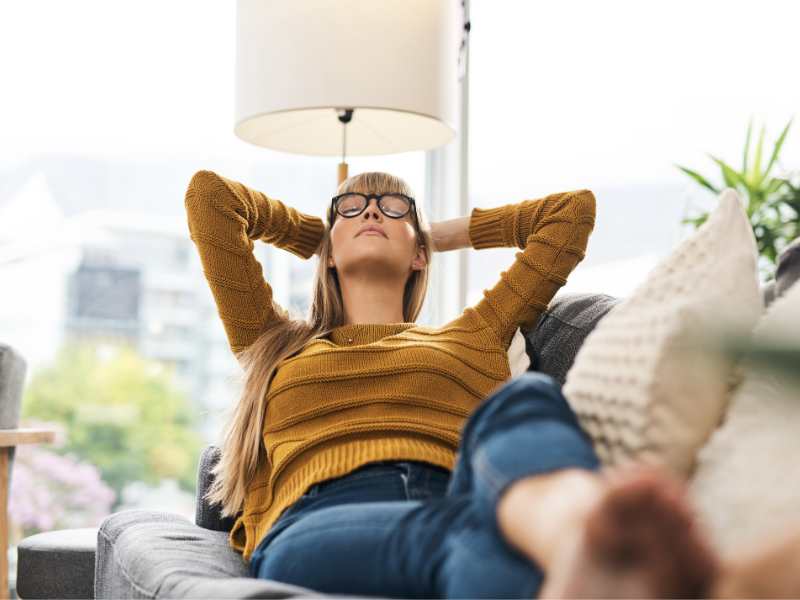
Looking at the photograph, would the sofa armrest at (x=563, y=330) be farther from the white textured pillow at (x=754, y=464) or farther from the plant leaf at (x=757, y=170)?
the plant leaf at (x=757, y=170)

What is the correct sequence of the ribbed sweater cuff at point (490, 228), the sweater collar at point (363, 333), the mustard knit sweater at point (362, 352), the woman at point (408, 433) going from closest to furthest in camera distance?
1. the woman at point (408, 433)
2. the mustard knit sweater at point (362, 352)
3. the sweater collar at point (363, 333)
4. the ribbed sweater cuff at point (490, 228)

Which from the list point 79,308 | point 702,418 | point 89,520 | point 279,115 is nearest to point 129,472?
point 89,520

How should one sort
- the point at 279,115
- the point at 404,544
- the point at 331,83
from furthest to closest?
the point at 279,115 → the point at 331,83 → the point at 404,544

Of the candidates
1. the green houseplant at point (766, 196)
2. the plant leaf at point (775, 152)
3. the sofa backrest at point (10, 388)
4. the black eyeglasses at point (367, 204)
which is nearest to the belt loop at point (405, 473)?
the black eyeglasses at point (367, 204)

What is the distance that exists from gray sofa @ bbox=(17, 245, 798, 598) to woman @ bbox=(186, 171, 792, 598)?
0.06m

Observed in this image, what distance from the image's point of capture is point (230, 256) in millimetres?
1889

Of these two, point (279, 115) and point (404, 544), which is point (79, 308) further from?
point (404, 544)

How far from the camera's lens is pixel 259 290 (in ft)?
6.27

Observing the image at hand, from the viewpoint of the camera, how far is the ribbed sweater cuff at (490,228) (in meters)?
2.08

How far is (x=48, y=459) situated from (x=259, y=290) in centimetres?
160

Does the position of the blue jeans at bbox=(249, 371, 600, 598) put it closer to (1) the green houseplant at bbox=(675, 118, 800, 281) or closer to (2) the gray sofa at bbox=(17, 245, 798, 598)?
(2) the gray sofa at bbox=(17, 245, 798, 598)

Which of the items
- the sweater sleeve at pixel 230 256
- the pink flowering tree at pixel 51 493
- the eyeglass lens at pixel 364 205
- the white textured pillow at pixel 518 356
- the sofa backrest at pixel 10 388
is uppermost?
the eyeglass lens at pixel 364 205

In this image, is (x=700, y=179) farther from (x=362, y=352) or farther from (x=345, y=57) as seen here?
(x=362, y=352)

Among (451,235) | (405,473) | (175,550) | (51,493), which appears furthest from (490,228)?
(51,493)
